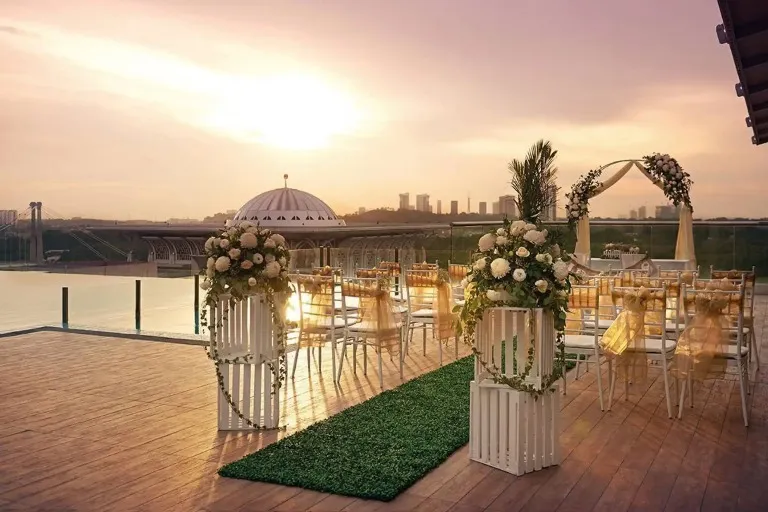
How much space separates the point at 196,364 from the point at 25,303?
6.70 meters

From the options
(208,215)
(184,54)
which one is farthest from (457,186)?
(184,54)

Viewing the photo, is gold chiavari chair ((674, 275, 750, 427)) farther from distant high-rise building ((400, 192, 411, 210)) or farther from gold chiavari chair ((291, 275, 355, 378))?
distant high-rise building ((400, 192, 411, 210))

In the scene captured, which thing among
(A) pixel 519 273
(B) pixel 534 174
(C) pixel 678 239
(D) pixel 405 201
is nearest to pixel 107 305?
(B) pixel 534 174

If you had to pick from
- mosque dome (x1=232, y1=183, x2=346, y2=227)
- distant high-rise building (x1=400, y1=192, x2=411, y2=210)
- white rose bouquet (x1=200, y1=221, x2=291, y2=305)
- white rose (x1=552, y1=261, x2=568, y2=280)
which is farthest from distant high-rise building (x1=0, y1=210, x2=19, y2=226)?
mosque dome (x1=232, y1=183, x2=346, y2=227)

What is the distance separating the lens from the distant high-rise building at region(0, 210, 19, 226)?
1699 cm

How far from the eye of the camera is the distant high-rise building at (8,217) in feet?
55.7

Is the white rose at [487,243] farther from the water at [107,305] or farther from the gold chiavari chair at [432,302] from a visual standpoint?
the water at [107,305]

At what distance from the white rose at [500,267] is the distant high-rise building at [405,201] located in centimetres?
1898

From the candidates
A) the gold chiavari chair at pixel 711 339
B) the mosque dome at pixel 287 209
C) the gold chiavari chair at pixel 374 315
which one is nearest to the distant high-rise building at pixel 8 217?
the gold chiavari chair at pixel 374 315

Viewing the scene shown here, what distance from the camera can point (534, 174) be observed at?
525 inches

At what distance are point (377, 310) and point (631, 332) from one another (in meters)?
2.09

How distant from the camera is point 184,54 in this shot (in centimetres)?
1211

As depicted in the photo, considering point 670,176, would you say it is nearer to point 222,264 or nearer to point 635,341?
point 635,341

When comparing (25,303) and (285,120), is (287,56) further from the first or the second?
(25,303)
